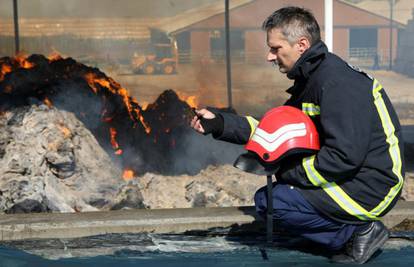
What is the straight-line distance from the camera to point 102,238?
14.6ft

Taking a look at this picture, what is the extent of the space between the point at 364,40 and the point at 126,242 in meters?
13.7

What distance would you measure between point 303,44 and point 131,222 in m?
1.61

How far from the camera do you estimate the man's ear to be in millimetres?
3660

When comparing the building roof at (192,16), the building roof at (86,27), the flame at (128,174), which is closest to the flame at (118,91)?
the flame at (128,174)

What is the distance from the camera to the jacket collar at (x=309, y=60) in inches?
143

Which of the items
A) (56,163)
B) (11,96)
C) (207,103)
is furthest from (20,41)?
(56,163)

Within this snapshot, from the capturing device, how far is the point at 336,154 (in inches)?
139

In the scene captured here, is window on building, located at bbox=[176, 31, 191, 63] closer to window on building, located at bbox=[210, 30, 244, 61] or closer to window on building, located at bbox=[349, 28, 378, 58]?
window on building, located at bbox=[210, 30, 244, 61]

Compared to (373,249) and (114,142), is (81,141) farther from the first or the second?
(373,249)

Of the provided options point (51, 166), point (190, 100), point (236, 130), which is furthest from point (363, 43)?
point (236, 130)

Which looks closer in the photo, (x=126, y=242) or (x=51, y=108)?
(x=126, y=242)

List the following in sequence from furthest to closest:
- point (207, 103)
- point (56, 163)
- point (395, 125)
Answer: point (207, 103) → point (56, 163) → point (395, 125)

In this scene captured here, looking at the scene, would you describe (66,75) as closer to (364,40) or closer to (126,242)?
(126,242)

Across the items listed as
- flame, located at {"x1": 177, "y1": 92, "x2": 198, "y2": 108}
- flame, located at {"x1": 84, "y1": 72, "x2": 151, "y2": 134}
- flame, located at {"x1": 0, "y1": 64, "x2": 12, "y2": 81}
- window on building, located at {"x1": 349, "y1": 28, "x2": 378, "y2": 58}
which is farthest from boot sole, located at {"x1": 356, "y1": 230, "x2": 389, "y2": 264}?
window on building, located at {"x1": 349, "y1": 28, "x2": 378, "y2": 58}
